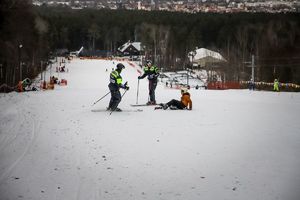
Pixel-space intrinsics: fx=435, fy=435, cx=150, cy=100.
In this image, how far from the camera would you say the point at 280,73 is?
221 ft

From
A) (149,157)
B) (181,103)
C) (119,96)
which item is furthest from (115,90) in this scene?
(149,157)

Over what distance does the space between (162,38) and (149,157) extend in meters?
112

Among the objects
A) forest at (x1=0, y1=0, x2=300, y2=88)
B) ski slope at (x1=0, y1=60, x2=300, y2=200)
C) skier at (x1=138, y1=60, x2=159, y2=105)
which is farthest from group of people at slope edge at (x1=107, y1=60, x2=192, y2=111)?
forest at (x1=0, y1=0, x2=300, y2=88)

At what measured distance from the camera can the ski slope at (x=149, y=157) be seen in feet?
23.4

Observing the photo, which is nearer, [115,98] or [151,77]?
A: [115,98]

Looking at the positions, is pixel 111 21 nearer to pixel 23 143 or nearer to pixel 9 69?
pixel 9 69

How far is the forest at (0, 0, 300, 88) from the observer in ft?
152

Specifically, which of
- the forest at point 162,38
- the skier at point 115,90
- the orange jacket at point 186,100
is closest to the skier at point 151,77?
the orange jacket at point 186,100

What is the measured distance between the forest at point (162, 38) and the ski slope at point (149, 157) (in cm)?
2574

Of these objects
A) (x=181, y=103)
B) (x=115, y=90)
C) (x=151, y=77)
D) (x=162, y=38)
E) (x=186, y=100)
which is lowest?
(x=181, y=103)

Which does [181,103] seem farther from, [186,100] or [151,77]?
[151,77]

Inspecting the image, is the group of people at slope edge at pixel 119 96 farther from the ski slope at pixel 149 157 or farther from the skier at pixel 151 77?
the ski slope at pixel 149 157

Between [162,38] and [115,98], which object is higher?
[162,38]

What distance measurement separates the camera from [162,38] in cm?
11931
